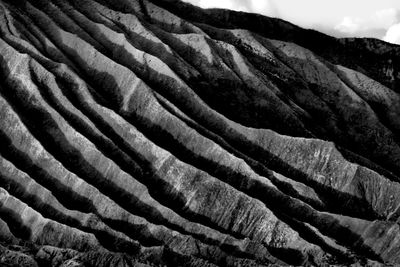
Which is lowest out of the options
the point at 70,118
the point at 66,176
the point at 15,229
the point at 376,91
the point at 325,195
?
the point at 15,229

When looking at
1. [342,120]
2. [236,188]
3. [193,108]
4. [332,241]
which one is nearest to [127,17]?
[193,108]

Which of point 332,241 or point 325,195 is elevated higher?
point 325,195

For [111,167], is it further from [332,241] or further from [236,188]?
[332,241]

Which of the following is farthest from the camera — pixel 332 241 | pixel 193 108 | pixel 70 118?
pixel 193 108

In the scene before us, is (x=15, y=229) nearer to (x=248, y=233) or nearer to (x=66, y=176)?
(x=66, y=176)

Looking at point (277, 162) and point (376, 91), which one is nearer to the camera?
point (277, 162)

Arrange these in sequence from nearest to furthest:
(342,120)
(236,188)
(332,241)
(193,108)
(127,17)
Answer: (332,241) < (236,188) < (193,108) < (342,120) < (127,17)
